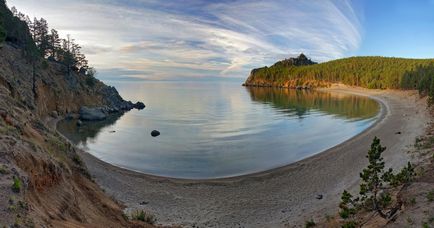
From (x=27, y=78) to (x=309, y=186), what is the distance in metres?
58.6

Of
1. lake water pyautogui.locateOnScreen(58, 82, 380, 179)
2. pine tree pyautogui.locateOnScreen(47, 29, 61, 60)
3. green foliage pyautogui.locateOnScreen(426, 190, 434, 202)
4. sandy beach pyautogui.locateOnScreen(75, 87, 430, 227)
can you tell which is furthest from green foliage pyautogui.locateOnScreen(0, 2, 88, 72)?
green foliage pyautogui.locateOnScreen(426, 190, 434, 202)

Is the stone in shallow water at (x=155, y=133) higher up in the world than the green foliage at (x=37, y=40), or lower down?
lower down

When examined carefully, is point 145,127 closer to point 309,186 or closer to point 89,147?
point 89,147

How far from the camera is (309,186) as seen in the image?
1032 inches

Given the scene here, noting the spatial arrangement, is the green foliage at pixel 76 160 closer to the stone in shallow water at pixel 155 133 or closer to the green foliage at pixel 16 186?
the green foliage at pixel 16 186

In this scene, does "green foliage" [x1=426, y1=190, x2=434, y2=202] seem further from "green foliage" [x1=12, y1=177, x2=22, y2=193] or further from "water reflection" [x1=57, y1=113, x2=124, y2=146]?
"water reflection" [x1=57, y1=113, x2=124, y2=146]

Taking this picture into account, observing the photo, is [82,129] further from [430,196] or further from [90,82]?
[430,196]

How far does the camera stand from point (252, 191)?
85.7 ft

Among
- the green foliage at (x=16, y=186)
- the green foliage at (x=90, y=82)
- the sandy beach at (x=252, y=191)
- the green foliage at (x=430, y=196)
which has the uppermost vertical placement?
the green foliage at (x=90, y=82)

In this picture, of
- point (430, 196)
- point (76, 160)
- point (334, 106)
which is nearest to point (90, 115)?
point (76, 160)

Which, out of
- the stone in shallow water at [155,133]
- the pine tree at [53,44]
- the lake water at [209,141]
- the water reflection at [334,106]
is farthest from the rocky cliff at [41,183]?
the pine tree at [53,44]

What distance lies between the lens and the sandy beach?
20.5 meters

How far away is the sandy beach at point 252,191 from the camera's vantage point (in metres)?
20.5

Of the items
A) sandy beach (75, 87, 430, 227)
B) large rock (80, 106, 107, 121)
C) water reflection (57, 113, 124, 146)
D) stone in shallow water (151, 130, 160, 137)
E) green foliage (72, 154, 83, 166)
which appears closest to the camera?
green foliage (72, 154, 83, 166)
